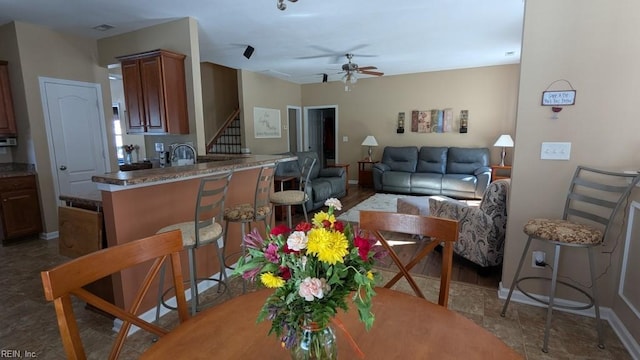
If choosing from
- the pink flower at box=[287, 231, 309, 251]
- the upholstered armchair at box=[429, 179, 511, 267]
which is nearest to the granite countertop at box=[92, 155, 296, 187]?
the pink flower at box=[287, 231, 309, 251]

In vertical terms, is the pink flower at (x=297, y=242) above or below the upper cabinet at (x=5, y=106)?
below

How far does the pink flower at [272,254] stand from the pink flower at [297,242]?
0.04 meters

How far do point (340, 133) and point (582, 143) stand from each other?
19.4 feet

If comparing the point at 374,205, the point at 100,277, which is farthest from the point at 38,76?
the point at 374,205

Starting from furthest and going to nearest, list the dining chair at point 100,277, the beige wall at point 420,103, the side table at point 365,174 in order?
1. the side table at point 365,174
2. the beige wall at point 420,103
3. the dining chair at point 100,277

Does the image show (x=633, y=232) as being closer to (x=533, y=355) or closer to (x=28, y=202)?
(x=533, y=355)

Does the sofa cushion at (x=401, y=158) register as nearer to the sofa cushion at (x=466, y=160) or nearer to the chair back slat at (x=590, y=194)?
the sofa cushion at (x=466, y=160)

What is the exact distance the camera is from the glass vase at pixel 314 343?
71cm

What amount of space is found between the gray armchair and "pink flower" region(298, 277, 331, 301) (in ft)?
13.5

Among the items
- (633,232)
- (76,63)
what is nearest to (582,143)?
(633,232)

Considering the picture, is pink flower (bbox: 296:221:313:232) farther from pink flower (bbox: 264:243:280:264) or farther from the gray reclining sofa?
the gray reclining sofa

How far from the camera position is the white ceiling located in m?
3.21

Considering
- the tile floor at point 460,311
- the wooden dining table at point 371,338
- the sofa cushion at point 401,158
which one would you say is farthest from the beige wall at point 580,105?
the sofa cushion at point 401,158

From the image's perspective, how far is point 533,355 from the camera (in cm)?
189
